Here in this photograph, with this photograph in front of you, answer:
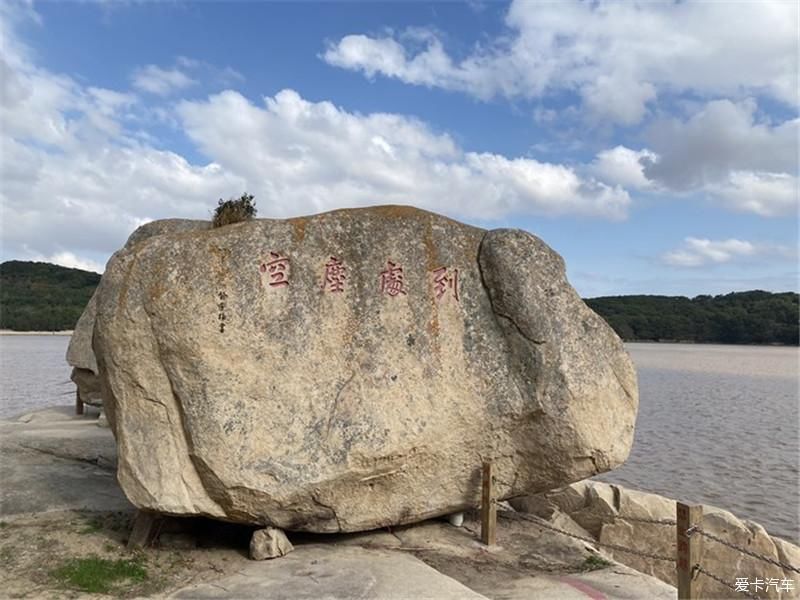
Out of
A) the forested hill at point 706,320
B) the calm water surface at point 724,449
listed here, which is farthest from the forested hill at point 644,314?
the calm water surface at point 724,449

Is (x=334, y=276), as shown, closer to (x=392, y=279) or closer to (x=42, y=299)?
(x=392, y=279)

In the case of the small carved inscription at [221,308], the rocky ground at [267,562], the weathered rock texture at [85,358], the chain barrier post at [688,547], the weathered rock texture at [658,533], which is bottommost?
the weathered rock texture at [658,533]

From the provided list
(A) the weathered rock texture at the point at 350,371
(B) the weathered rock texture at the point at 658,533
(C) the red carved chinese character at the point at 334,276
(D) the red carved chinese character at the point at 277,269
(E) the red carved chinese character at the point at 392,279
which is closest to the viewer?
(A) the weathered rock texture at the point at 350,371

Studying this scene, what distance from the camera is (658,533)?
37.4 ft

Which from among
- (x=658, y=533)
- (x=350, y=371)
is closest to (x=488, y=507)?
(x=350, y=371)

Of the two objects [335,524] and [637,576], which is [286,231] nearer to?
[335,524]

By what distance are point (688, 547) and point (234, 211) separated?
7.68 metres

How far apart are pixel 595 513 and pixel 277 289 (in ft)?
24.3

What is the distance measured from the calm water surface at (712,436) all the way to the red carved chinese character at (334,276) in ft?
36.9

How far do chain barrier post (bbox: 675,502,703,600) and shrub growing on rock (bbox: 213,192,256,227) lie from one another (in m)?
7.22

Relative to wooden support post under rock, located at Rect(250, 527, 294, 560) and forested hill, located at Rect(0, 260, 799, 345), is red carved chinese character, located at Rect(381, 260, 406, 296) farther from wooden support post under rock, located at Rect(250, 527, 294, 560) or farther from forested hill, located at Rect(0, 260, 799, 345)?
forested hill, located at Rect(0, 260, 799, 345)

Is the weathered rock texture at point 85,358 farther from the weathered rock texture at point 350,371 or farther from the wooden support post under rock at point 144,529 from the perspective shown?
the weathered rock texture at point 350,371

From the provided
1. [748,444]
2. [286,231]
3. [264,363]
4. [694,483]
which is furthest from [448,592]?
[748,444]

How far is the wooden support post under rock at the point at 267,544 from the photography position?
7.58m
